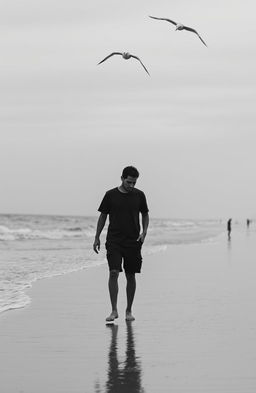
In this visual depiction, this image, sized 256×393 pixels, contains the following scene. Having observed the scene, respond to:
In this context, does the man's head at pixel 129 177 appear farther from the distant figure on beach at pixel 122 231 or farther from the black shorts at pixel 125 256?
the black shorts at pixel 125 256

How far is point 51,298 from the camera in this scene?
9.38 meters

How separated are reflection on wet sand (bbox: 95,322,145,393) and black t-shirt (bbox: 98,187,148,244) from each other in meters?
1.62

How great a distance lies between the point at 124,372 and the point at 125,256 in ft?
9.01

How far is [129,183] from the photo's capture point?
749 cm

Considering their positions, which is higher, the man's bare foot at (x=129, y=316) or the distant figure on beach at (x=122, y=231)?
the distant figure on beach at (x=122, y=231)

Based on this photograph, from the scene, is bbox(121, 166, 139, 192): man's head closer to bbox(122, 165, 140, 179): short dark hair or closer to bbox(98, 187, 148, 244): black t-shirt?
bbox(122, 165, 140, 179): short dark hair

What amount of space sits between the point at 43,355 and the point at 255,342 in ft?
6.04

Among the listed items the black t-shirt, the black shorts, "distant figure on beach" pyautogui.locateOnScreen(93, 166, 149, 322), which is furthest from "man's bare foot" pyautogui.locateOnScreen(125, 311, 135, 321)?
the black t-shirt

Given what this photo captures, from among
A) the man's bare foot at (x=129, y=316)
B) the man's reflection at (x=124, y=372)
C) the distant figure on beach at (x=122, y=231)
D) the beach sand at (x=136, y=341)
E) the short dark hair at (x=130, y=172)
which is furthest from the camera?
the distant figure on beach at (x=122, y=231)

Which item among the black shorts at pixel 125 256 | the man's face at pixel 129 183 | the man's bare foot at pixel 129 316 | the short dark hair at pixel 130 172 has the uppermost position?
the short dark hair at pixel 130 172

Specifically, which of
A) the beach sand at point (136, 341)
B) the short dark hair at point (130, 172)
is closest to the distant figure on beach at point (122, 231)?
the short dark hair at point (130, 172)

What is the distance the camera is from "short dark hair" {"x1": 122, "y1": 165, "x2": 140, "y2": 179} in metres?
7.37

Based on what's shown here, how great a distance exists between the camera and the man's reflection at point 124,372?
451 centimetres

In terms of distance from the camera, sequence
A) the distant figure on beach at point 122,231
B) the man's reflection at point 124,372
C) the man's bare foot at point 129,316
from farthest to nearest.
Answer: the distant figure on beach at point 122,231 → the man's bare foot at point 129,316 → the man's reflection at point 124,372
